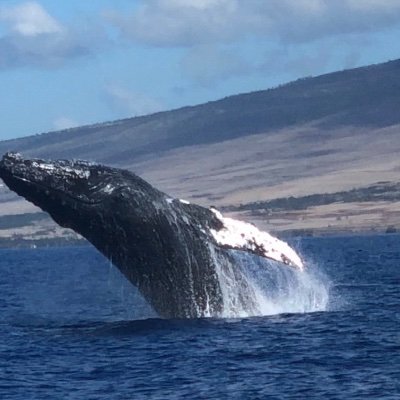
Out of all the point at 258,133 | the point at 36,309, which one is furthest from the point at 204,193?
the point at 36,309

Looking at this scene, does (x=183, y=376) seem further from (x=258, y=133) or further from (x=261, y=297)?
(x=258, y=133)

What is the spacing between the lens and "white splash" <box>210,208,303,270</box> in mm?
18969

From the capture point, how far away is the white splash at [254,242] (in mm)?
18969

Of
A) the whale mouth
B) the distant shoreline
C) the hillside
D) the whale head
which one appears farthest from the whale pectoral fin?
the hillside

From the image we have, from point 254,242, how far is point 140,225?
1.64 metres

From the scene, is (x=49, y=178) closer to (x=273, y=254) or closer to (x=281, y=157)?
(x=273, y=254)

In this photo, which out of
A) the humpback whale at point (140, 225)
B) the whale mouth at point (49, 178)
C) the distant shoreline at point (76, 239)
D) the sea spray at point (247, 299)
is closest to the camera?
the whale mouth at point (49, 178)

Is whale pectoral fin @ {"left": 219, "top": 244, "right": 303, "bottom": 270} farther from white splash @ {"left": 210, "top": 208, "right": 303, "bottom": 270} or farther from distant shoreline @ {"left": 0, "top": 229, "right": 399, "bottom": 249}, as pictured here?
distant shoreline @ {"left": 0, "top": 229, "right": 399, "bottom": 249}

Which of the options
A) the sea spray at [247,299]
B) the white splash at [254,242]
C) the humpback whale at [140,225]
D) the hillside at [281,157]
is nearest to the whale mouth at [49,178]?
the humpback whale at [140,225]

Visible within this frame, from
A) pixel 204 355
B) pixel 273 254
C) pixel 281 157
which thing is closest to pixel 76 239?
pixel 281 157

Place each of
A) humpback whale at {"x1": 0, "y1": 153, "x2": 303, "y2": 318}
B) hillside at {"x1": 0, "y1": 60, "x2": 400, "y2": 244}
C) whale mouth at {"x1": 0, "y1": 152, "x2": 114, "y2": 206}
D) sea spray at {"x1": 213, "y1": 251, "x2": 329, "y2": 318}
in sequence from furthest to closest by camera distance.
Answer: hillside at {"x1": 0, "y1": 60, "x2": 400, "y2": 244}
sea spray at {"x1": 213, "y1": 251, "x2": 329, "y2": 318}
humpback whale at {"x1": 0, "y1": 153, "x2": 303, "y2": 318}
whale mouth at {"x1": 0, "y1": 152, "x2": 114, "y2": 206}

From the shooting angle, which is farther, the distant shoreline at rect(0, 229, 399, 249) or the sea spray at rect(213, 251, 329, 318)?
the distant shoreline at rect(0, 229, 399, 249)

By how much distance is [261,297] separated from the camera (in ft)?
75.6

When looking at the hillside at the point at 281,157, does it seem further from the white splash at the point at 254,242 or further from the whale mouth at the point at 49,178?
the whale mouth at the point at 49,178
